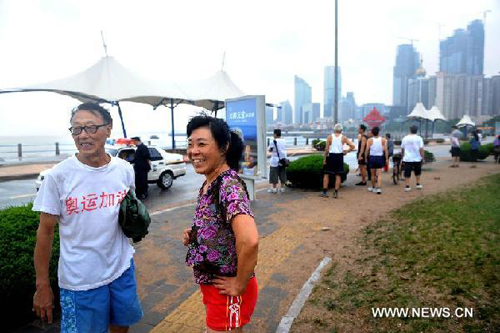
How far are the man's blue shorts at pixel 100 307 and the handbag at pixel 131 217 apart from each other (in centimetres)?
26

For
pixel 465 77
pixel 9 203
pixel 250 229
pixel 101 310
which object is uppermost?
pixel 465 77

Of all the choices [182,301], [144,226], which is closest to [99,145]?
[144,226]

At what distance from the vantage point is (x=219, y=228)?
5.99 ft

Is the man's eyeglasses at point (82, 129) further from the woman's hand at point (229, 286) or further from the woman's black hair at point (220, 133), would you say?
the woman's hand at point (229, 286)

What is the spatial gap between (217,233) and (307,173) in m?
8.17

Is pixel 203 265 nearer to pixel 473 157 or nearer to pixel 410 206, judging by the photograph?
pixel 410 206

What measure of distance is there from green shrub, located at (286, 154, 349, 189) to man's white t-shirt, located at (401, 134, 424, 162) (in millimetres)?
1703

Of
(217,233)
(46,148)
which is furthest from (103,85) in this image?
(46,148)

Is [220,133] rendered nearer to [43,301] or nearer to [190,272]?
[43,301]

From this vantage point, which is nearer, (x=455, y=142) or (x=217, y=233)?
(x=217, y=233)

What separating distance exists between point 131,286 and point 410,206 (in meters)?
6.38

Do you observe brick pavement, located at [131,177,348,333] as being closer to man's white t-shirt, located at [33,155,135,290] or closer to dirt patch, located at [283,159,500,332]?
dirt patch, located at [283,159,500,332]

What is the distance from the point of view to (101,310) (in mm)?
2090

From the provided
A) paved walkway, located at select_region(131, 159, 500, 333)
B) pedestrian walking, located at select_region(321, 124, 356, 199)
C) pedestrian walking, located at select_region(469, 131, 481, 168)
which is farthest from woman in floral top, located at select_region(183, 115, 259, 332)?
pedestrian walking, located at select_region(469, 131, 481, 168)
